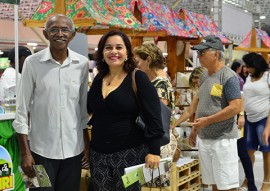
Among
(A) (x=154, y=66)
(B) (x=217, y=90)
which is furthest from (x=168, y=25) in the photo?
(B) (x=217, y=90)

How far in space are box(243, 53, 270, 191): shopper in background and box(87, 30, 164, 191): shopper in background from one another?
288 cm

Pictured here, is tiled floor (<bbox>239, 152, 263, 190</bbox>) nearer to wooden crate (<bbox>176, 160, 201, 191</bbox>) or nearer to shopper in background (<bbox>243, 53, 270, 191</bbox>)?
shopper in background (<bbox>243, 53, 270, 191</bbox>)

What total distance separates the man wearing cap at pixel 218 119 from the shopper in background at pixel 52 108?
127cm

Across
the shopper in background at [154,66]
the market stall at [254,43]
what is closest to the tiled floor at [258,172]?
the shopper in background at [154,66]

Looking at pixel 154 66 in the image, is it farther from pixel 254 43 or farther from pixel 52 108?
pixel 254 43

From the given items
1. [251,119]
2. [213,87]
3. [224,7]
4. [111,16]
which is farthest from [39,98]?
[224,7]

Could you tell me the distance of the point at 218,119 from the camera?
346cm

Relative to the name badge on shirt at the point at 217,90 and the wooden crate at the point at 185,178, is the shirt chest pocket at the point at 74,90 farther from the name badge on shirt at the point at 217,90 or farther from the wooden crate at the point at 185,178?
the wooden crate at the point at 185,178

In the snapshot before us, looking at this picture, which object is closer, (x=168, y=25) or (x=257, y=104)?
(x=257, y=104)

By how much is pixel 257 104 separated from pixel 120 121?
3145 millimetres

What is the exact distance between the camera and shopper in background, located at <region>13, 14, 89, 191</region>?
251 centimetres

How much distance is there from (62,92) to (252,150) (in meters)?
3.51

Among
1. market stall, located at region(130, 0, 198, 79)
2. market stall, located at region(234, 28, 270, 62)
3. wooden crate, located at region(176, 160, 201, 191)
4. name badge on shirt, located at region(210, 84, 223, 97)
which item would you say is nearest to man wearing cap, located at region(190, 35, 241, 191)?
name badge on shirt, located at region(210, 84, 223, 97)

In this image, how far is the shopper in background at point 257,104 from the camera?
518 cm
